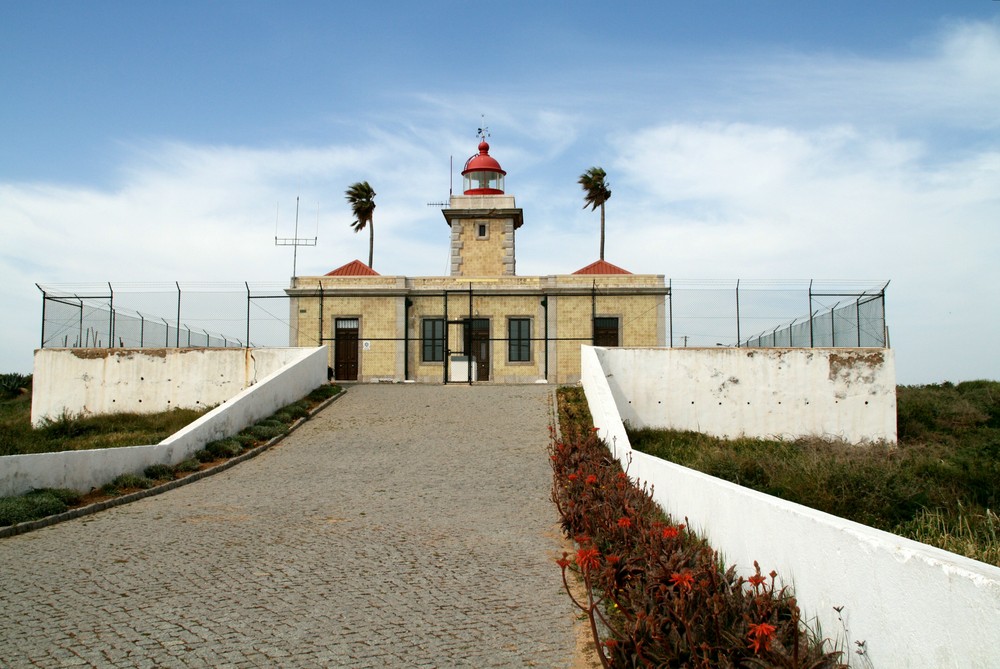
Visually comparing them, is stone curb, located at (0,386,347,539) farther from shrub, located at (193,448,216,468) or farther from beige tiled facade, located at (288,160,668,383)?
beige tiled facade, located at (288,160,668,383)

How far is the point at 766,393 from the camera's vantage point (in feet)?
53.2

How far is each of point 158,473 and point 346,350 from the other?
14.2 metres

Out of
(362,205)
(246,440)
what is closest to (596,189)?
(362,205)

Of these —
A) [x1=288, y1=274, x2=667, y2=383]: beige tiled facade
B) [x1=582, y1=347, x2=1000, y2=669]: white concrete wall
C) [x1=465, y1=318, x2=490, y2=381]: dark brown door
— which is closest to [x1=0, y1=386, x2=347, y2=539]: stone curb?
[x1=582, y1=347, x2=1000, y2=669]: white concrete wall

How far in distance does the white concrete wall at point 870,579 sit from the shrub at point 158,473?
7.14 meters

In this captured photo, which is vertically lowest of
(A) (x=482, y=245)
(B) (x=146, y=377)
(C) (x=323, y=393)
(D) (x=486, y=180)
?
(C) (x=323, y=393)

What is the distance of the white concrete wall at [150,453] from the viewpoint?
8.46m

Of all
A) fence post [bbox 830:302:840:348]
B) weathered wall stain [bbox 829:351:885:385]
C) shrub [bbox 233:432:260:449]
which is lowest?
shrub [bbox 233:432:260:449]

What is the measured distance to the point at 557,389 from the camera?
57.4ft

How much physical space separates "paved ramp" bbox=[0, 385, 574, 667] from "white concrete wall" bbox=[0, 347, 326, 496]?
28.6 inches

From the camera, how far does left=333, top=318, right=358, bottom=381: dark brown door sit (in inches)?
949

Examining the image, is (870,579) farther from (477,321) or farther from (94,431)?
Answer: (477,321)

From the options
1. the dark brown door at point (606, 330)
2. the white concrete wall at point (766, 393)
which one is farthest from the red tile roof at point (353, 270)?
the white concrete wall at point (766, 393)

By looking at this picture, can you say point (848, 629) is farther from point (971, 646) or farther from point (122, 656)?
point (122, 656)
